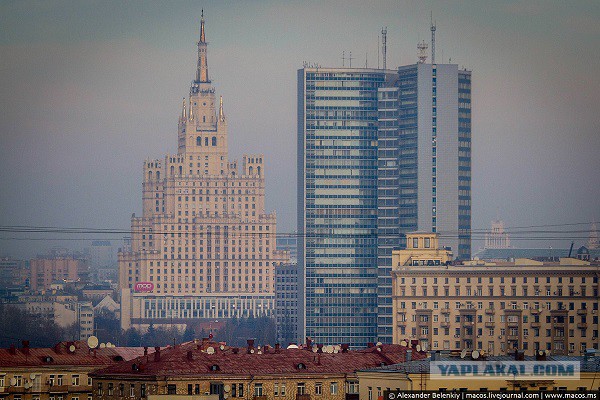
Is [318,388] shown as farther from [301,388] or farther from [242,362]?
[242,362]

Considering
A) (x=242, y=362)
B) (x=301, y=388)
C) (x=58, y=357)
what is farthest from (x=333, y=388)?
(x=58, y=357)

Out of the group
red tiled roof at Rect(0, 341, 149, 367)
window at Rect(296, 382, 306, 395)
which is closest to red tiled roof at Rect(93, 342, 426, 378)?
window at Rect(296, 382, 306, 395)

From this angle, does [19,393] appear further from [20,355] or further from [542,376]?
[542,376]

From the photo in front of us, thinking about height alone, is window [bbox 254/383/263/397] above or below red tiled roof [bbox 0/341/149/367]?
below

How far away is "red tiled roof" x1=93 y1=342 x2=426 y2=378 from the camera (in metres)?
121

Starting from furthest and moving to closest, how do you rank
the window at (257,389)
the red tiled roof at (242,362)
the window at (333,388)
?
the window at (333,388) → the window at (257,389) → the red tiled roof at (242,362)

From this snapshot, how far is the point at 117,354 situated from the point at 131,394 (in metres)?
23.2

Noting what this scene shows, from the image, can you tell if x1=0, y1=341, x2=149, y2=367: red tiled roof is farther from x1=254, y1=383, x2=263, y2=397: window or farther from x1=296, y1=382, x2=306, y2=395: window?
x1=296, y1=382, x2=306, y2=395: window

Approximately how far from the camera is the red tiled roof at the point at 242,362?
121m

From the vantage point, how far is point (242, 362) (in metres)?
127

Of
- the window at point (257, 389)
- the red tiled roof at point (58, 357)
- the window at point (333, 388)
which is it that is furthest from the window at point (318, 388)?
the red tiled roof at point (58, 357)

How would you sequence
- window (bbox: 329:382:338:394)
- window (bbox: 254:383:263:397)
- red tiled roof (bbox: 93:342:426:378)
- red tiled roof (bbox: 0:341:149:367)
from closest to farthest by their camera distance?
Answer: red tiled roof (bbox: 93:342:426:378) → window (bbox: 254:383:263:397) → window (bbox: 329:382:338:394) → red tiled roof (bbox: 0:341:149:367)

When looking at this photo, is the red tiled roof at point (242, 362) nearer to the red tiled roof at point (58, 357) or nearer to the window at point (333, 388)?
the window at point (333, 388)

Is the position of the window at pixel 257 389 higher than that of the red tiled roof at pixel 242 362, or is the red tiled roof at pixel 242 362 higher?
the red tiled roof at pixel 242 362
